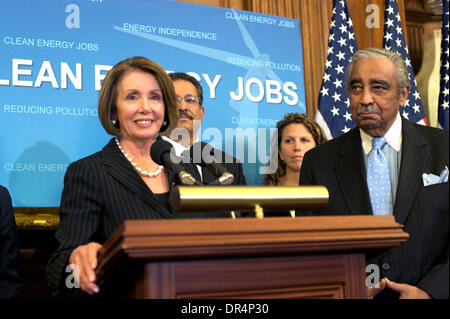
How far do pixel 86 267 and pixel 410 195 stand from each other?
1.42m

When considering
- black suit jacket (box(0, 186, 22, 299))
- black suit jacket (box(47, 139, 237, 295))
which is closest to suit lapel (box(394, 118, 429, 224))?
black suit jacket (box(47, 139, 237, 295))

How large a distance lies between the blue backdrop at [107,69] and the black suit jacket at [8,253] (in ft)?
2.29

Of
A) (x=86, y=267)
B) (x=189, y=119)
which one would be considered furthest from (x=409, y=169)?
(x=189, y=119)

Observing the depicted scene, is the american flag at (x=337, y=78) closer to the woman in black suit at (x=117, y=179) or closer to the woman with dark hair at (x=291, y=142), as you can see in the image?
the woman with dark hair at (x=291, y=142)

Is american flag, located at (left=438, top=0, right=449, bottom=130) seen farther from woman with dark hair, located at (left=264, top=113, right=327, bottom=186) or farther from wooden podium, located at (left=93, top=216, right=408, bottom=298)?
wooden podium, located at (left=93, top=216, right=408, bottom=298)

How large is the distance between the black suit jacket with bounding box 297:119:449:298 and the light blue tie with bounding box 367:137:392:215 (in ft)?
0.16

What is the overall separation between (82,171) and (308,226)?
1.02m

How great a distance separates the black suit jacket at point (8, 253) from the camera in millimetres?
2727

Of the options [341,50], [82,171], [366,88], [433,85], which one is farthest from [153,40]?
[433,85]

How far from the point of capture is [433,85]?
216 inches

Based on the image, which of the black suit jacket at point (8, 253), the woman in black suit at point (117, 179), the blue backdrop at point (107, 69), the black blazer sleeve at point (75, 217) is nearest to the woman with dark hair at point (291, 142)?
the blue backdrop at point (107, 69)

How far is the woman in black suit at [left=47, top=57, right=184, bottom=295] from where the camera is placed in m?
1.82

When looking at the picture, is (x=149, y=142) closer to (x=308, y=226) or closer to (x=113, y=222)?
(x=113, y=222)

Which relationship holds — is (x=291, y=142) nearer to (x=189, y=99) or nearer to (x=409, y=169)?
(x=189, y=99)
